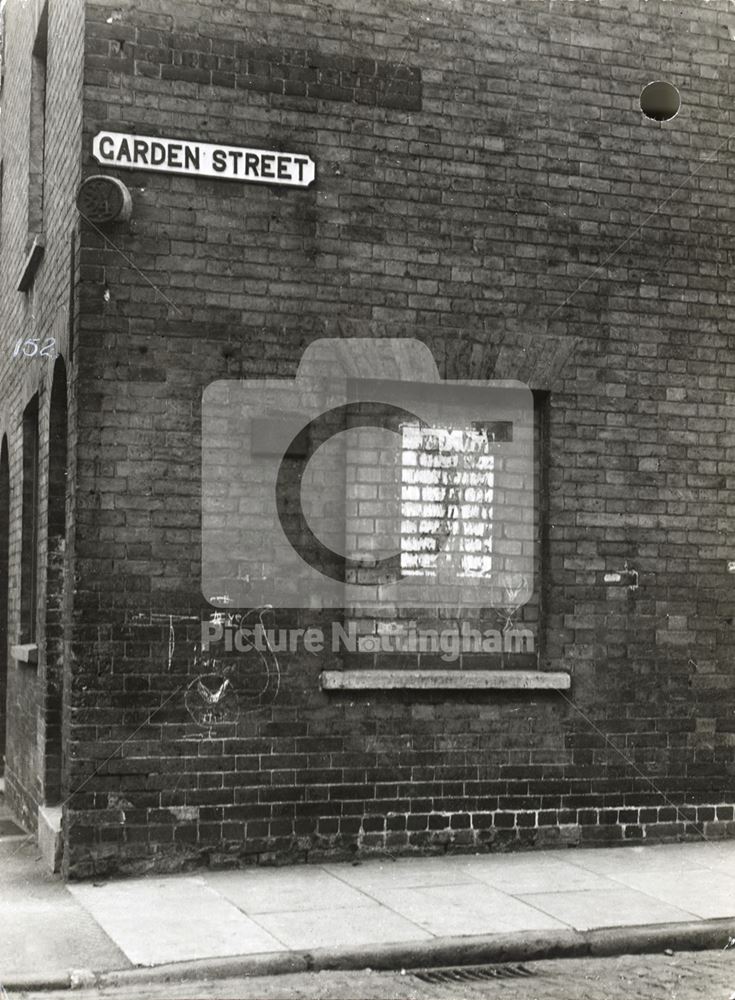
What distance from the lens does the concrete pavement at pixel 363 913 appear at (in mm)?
6230

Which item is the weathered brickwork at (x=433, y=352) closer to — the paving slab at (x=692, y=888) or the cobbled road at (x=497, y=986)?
the paving slab at (x=692, y=888)

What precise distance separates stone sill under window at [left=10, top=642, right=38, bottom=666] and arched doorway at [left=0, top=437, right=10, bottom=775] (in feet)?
5.82

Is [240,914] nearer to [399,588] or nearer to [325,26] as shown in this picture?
[399,588]

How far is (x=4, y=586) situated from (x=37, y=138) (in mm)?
4535

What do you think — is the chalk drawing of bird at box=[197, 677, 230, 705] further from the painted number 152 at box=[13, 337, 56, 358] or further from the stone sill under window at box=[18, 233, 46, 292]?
the stone sill under window at box=[18, 233, 46, 292]

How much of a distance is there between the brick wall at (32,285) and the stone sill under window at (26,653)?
106 millimetres

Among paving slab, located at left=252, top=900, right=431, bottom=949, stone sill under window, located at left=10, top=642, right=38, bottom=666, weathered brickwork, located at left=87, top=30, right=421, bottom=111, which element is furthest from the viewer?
stone sill under window, located at left=10, top=642, right=38, bottom=666

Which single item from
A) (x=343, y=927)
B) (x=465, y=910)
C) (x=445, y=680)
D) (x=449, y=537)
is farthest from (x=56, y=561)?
(x=465, y=910)

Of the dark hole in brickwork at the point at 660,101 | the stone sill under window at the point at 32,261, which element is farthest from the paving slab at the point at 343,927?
the dark hole in brickwork at the point at 660,101

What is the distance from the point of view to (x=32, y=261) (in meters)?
10.6

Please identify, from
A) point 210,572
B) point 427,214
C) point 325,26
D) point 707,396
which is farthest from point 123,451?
point 707,396

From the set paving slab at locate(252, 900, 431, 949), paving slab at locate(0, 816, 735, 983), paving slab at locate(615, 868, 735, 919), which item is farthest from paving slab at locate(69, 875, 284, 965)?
paving slab at locate(615, 868, 735, 919)

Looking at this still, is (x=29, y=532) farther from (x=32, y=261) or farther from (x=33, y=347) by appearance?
(x=32, y=261)

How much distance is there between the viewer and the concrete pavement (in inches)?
245
